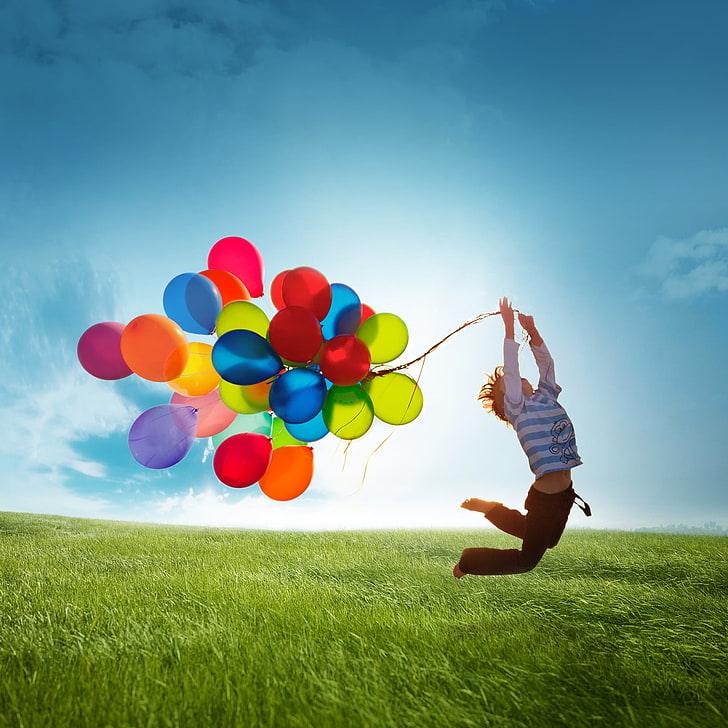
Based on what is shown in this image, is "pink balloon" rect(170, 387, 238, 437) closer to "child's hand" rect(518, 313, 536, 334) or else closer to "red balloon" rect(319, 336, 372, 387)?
"red balloon" rect(319, 336, 372, 387)

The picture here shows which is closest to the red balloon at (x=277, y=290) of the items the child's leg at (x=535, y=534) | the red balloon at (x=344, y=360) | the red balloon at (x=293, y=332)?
the red balloon at (x=293, y=332)

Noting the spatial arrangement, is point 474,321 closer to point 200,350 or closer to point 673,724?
point 200,350

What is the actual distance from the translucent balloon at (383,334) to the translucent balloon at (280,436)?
109 centimetres

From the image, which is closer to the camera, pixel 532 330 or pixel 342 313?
pixel 532 330

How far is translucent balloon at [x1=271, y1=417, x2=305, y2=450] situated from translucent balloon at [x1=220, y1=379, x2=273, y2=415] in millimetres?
516

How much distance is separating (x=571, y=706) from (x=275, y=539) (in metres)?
7.19

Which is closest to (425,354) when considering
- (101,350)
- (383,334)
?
(383,334)

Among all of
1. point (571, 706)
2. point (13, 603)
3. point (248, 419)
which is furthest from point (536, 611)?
point (13, 603)

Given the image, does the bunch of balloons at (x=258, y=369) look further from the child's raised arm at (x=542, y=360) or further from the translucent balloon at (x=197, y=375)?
the child's raised arm at (x=542, y=360)

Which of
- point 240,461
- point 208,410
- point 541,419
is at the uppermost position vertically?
point 541,419

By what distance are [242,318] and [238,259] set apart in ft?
3.15

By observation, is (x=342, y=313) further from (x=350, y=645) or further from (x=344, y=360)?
(x=350, y=645)

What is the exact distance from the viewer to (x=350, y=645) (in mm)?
3473

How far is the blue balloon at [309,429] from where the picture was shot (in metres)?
4.20
